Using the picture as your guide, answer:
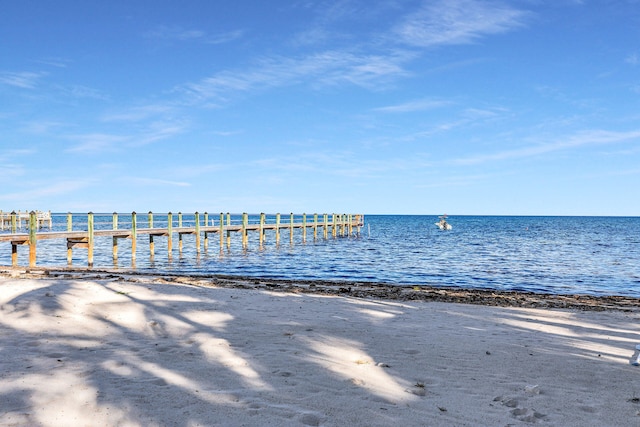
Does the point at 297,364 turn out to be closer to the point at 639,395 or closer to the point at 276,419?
the point at 276,419

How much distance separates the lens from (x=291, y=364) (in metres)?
6.00

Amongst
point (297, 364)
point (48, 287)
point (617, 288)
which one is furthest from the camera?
point (617, 288)

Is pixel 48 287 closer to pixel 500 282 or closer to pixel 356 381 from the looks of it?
pixel 356 381

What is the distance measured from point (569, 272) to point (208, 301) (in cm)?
2059

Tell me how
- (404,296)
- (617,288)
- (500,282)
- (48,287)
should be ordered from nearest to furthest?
(48,287), (404,296), (617,288), (500,282)

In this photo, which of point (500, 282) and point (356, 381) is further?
point (500, 282)

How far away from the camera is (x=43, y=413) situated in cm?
426

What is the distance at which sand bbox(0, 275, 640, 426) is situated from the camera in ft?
14.8

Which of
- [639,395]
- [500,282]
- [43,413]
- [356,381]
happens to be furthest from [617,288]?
[43,413]

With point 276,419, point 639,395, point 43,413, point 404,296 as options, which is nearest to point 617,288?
point 404,296

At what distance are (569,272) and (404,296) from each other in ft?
48.3

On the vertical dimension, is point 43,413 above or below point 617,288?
above

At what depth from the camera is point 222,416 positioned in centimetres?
434

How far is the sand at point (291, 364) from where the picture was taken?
178 inches
